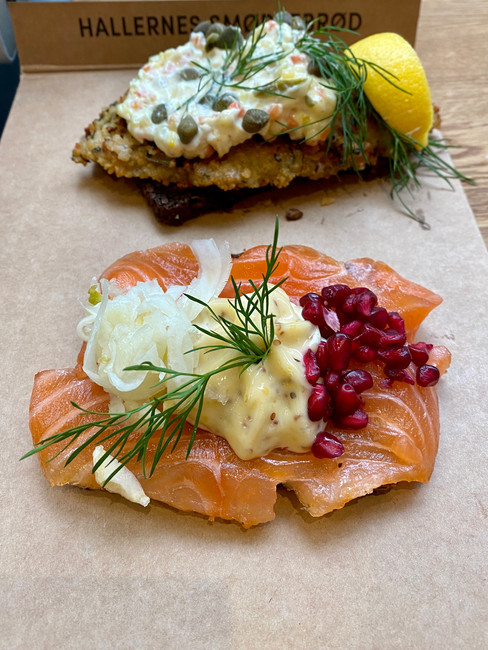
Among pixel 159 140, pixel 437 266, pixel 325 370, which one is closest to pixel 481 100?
pixel 437 266

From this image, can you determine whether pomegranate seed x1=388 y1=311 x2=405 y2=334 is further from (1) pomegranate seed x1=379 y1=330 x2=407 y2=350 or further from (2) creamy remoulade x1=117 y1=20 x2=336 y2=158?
(2) creamy remoulade x1=117 y1=20 x2=336 y2=158

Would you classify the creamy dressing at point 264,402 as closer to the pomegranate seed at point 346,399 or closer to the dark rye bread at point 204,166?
the pomegranate seed at point 346,399

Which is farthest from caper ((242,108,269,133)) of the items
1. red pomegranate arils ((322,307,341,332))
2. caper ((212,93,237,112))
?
red pomegranate arils ((322,307,341,332))

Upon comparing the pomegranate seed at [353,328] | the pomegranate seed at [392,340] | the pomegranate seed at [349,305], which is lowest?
the pomegranate seed at [392,340]

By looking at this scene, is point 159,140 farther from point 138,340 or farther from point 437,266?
point 437,266

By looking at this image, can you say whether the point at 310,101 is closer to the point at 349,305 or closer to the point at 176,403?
the point at 349,305

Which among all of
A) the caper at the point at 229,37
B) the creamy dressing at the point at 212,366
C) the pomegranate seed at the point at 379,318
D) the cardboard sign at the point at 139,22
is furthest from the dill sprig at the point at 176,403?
the cardboard sign at the point at 139,22
